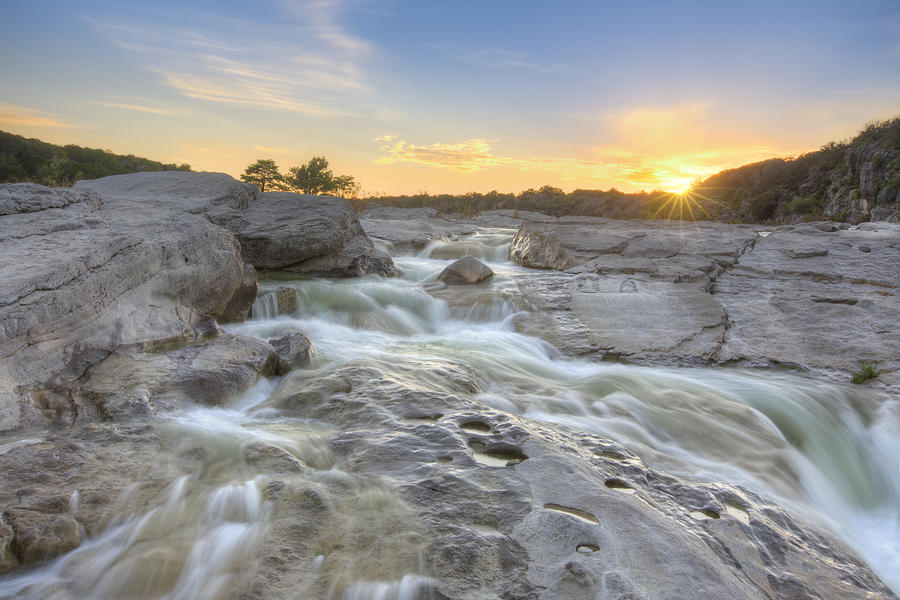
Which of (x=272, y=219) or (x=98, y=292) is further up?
(x=272, y=219)

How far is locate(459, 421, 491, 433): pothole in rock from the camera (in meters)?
3.56

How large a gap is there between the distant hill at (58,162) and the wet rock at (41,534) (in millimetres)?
26503

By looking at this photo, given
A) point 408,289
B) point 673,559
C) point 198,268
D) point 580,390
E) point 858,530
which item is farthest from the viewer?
point 408,289

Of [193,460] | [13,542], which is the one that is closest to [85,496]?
[13,542]

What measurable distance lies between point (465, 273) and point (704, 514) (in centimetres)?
740

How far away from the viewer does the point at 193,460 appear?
3.15m

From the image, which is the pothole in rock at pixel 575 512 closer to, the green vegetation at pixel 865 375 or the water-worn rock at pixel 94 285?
the water-worn rock at pixel 94 285

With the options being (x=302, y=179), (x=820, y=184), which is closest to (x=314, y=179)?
(x=302, y=179)

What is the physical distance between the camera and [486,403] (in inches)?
174

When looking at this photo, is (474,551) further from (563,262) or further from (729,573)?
(563,262)

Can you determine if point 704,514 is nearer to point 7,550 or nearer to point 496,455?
point 496,455

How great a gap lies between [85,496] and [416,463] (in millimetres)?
1875

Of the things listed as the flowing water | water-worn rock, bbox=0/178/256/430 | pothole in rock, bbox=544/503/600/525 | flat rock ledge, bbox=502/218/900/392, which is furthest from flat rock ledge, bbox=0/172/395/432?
flat rock ledge, bbox=502/218/900/392

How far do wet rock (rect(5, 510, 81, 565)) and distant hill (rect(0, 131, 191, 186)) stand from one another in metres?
26.5
